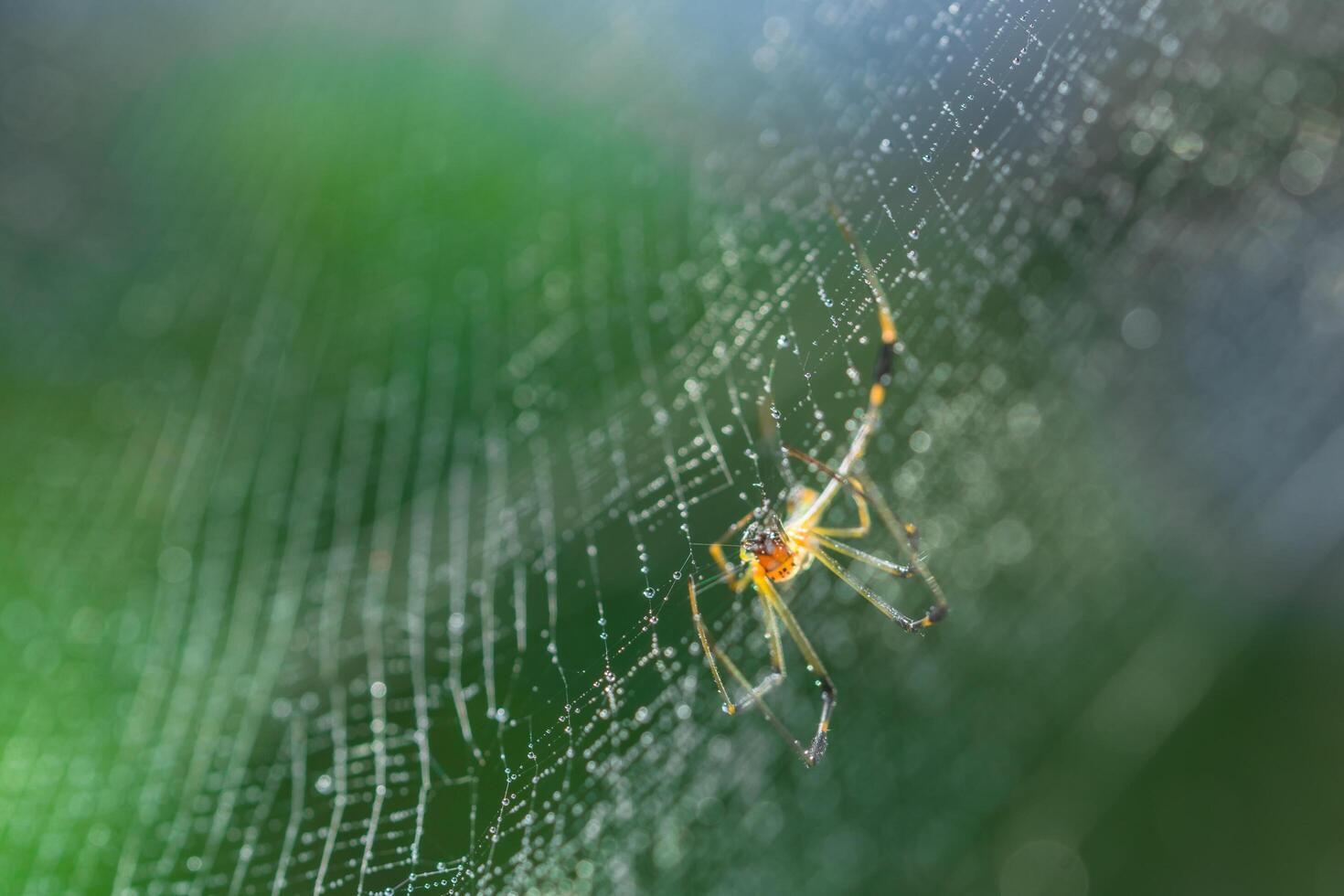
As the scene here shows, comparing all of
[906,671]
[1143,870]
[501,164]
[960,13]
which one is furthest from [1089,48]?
[1143,870]

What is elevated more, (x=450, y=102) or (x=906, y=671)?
(x=450, y=102)

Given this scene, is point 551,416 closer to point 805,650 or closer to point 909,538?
point 805,650

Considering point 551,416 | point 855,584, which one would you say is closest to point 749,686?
point 855,584

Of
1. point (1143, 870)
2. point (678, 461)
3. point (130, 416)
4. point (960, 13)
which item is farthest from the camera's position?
point (1143, 870)

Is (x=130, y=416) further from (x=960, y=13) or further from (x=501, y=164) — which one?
(x=960, y=13)

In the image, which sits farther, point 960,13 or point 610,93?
point 610,93

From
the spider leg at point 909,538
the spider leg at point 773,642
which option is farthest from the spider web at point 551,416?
the spider leg at point 909,538

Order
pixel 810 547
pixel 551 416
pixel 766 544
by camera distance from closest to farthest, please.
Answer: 1. pixel 766 544
2. pixel 810 547
3. pixel 551 416
